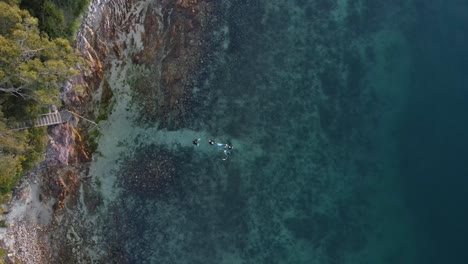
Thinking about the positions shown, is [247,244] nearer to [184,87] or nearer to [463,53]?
[184,87]

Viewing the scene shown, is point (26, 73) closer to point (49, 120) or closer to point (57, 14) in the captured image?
point (49, 120)

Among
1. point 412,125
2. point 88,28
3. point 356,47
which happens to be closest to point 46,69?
point 88,28

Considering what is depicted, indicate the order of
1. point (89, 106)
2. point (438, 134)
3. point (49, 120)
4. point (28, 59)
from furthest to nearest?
point (438, 134) < point (89, 106) < point (49, 120) < point (28, 59)

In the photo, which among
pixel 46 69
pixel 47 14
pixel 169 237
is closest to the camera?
pixel 46 69

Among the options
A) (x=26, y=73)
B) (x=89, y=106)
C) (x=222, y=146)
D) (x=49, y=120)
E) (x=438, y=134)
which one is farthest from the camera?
(x=438, y=134)

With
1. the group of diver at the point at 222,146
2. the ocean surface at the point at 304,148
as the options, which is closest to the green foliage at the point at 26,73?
the ocean surface at the point at 304,148

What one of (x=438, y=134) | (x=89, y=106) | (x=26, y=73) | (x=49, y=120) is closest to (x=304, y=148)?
(x=438, y=134)
